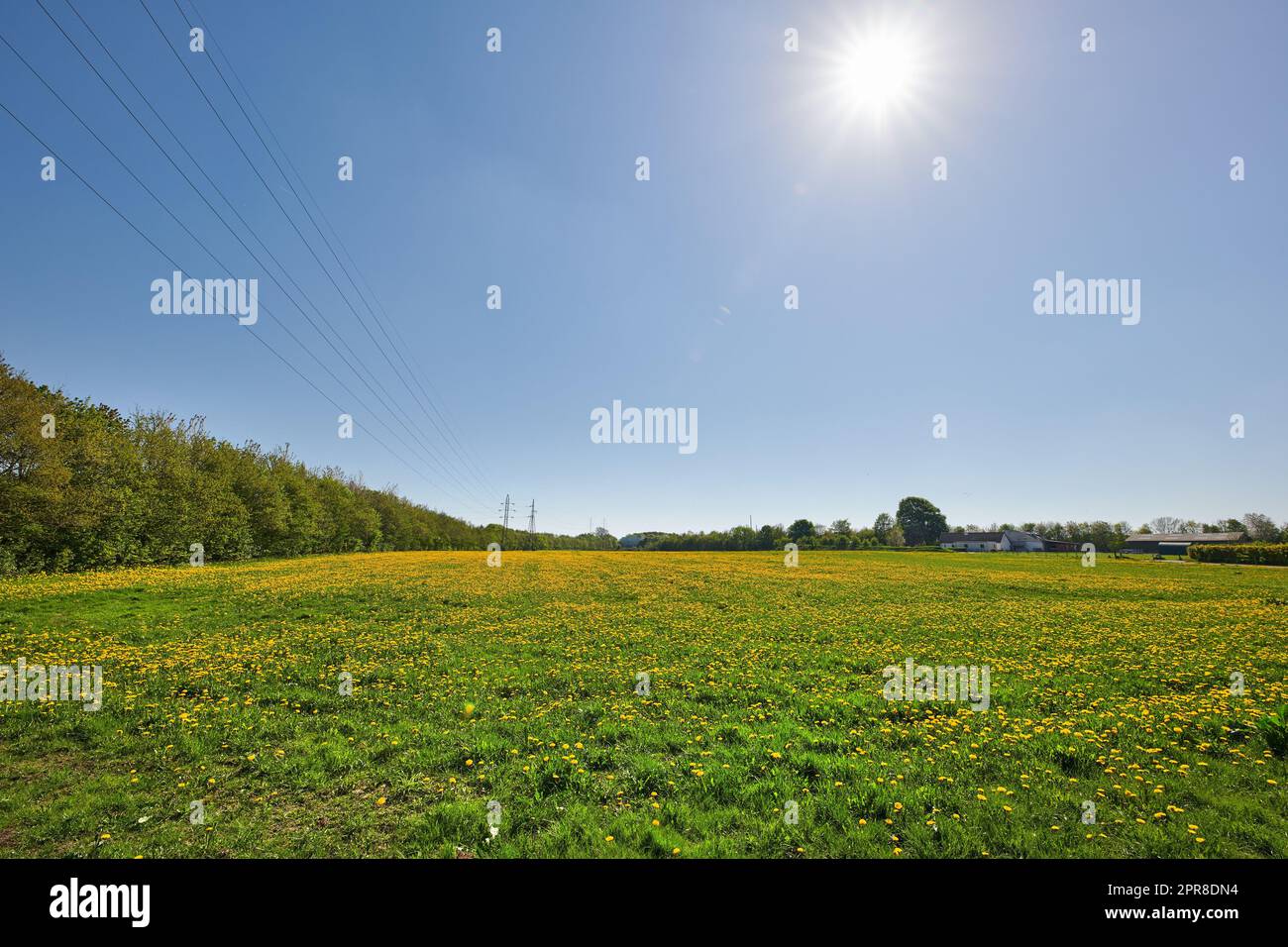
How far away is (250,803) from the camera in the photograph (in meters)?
5.91

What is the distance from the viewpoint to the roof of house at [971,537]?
522 ft

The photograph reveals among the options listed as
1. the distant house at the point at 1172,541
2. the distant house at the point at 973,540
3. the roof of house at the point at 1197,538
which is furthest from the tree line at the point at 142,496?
the roof of house at the point at 1197,538

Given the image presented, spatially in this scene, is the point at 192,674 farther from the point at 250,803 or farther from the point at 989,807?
the point at 989,807

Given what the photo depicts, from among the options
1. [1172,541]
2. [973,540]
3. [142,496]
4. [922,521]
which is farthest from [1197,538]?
[142,496]

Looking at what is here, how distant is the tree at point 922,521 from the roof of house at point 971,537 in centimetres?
217

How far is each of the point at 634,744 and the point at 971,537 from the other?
19051 cm

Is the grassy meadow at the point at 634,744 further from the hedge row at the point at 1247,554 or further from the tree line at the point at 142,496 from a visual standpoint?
the hedge row at the point at 1247,554

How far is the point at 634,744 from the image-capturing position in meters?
7.76

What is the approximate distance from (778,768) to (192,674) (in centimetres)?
1336

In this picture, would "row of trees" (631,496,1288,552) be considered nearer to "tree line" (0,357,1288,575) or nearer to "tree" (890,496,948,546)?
"tree" (890,496,948,546)

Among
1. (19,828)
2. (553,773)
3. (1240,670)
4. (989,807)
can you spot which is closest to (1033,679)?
(1240,670)

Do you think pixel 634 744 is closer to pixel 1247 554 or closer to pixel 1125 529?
pixel 1247 554

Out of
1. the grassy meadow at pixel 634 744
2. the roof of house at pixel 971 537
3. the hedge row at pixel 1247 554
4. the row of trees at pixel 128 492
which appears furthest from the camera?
the roof of house at pixel 971 537
